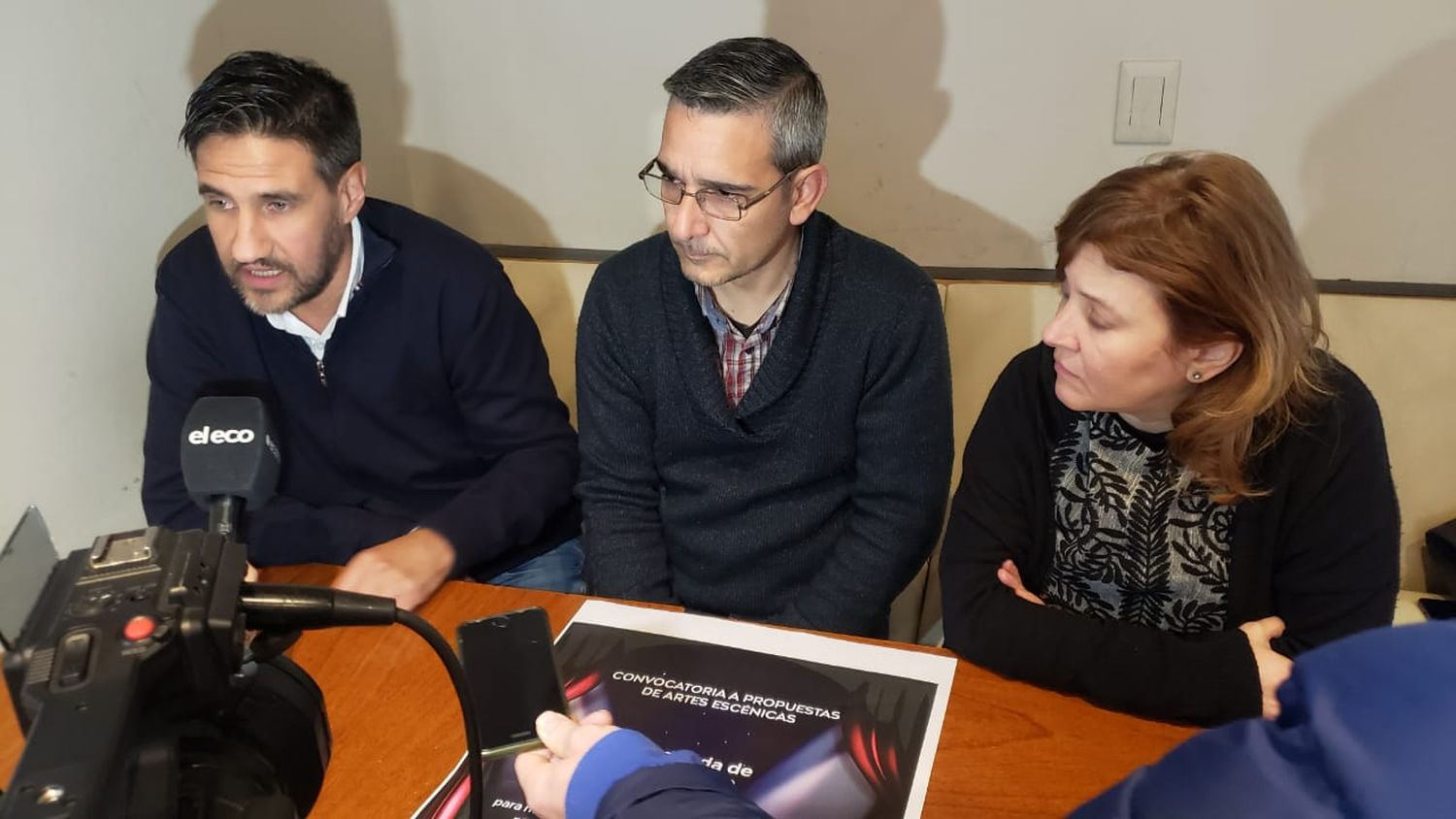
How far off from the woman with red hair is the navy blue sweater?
659 mm

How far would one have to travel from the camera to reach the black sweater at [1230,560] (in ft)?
3.18

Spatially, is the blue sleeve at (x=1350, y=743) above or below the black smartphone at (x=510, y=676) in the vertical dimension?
above

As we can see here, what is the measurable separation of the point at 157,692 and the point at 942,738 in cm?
64

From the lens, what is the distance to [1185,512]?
43.4 inches

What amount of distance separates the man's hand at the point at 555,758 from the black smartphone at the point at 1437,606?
132 cm

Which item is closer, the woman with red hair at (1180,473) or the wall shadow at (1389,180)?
the woman with red hair at (1180,473)

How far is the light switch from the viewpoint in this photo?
65.6 inches

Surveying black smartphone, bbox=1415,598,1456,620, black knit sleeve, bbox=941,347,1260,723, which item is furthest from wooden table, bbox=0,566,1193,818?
black smartphone, bbox=1415,598,1456,620

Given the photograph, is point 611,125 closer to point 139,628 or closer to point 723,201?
point 723,201

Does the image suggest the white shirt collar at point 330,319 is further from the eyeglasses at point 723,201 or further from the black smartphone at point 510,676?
the black smartphone at point 510,676

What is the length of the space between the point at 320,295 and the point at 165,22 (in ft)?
1.49

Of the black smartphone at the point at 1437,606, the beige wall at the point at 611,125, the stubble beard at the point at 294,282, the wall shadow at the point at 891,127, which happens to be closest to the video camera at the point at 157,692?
the stubble beard at the point at 294,282

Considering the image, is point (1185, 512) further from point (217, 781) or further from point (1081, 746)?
point (217, 781)

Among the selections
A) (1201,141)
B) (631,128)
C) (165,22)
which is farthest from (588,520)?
(1201,141)
